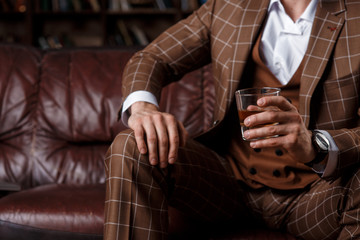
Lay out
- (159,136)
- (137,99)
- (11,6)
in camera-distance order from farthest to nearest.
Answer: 1. (11,6)
2. (137,99)
3. (159,136)

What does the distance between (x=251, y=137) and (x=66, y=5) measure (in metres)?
3.36

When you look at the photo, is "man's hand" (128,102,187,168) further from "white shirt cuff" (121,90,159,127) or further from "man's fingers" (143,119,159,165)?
"white shirt cuff" (121,90,159,127)

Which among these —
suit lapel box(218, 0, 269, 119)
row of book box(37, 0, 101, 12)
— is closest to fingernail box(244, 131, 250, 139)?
suit lapel box(218, 0, 269, 119)

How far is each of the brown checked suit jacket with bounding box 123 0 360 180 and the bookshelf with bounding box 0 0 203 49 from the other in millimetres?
2385

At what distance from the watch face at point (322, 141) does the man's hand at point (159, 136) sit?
0.32 meters

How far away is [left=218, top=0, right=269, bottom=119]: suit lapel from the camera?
1308mm

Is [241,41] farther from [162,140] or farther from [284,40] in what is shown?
[162,140]

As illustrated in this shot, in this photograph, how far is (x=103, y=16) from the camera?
3.79 meters

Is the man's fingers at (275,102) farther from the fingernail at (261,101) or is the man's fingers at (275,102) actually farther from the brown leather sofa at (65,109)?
the brown leather sofa at (65,109)

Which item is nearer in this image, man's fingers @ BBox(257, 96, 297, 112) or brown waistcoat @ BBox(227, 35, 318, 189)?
man's fingers @ BBox(257, 96, 297, 112)

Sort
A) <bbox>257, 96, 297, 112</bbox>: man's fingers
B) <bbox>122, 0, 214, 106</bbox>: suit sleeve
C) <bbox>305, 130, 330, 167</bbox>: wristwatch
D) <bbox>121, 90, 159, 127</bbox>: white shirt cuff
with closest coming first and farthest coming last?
<bbox>257, 96, 297, 112</bbox>: man's fingers
<bbox>305, 130, 330, 167</bbox>: wristwatch
<bbox>121, 90, 159, 127</bbox>: white shirt cuff
<bbox>122, 0, 214, 106</bbox>: suit sleeve

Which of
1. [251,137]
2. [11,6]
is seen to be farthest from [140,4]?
[251,137]

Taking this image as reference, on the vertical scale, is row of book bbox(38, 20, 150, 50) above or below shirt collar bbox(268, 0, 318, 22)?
below

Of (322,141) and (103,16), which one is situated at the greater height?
(103,16)
